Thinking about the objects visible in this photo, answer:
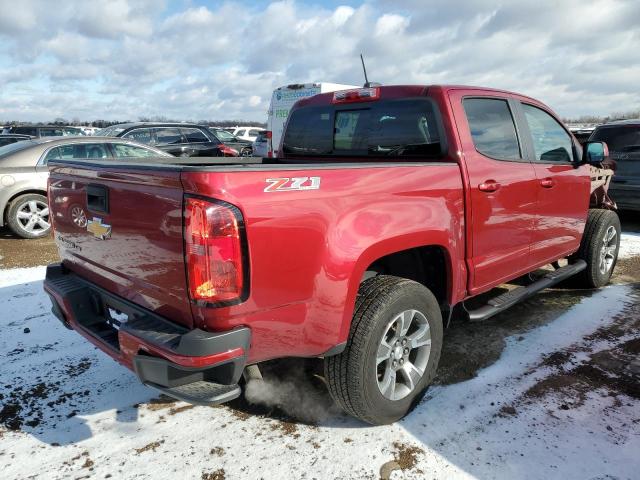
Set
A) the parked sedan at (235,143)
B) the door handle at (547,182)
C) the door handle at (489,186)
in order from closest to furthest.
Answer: the door handle at (489,186), the door handle at (547,182), the parked sedan at (235,143)

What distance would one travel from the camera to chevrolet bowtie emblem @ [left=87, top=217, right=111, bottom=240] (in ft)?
8.02

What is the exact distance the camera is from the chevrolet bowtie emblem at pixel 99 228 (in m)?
2.44

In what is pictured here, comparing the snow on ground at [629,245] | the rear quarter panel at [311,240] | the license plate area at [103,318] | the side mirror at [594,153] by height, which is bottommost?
the snow on ground at [629,245]

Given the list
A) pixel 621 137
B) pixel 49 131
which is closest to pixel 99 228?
pixel 621 137

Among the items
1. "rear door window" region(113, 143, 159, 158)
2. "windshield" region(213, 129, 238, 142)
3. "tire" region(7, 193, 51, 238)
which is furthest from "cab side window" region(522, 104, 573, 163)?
"windshield" region(213, 129, 238, 142)

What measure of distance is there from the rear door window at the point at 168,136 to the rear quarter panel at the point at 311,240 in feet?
32.8

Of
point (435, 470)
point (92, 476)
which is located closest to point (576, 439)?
point (435, 470)

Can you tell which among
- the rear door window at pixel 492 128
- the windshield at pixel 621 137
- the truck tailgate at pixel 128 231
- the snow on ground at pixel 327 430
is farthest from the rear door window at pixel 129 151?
the windshield at pixel 621 137

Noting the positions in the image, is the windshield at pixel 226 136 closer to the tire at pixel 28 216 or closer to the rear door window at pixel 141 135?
the rear door window at pixel 141 135

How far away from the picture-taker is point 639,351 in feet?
11.8

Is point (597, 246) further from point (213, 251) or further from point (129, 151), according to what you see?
point (129, 151)

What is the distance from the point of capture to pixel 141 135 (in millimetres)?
11203

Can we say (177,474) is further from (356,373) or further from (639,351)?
(639,351)

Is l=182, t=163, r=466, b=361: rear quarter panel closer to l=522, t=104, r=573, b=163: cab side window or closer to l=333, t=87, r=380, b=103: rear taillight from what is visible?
l=333, t=87, r=380, b=103: rear taillight
